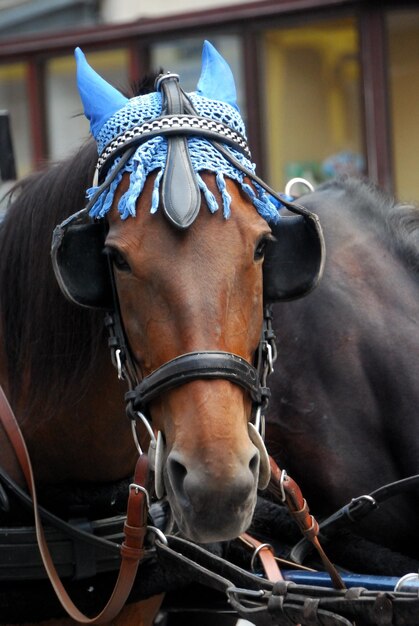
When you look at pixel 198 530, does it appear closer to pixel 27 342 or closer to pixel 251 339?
pixel 251 339

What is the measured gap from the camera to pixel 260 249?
1.97 m

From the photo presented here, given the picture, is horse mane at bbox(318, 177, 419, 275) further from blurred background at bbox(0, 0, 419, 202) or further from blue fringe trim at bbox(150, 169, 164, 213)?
blurred background at bbox(0, 0, 419, 202)

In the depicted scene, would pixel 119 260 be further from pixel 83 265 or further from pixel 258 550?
pixel 258 550

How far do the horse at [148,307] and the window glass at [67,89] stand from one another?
10.9ft

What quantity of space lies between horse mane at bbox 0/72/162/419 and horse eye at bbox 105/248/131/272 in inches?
8.8

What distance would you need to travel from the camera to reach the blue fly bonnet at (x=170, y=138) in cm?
192

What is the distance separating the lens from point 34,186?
7.72ft

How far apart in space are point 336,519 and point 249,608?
0.30 m

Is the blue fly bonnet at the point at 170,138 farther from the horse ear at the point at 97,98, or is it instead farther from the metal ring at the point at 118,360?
the metal ring at the point at 118,360

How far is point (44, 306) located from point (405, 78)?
130 inches

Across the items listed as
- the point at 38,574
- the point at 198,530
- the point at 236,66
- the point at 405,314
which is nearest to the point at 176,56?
the point at 236,66

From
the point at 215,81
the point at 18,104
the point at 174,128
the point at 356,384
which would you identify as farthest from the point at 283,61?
the point at 174,128

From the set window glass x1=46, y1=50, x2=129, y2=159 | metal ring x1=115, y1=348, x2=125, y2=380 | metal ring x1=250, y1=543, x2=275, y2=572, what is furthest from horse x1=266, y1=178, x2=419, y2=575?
window glass x1=46, y1=50, x2=129, y2=159

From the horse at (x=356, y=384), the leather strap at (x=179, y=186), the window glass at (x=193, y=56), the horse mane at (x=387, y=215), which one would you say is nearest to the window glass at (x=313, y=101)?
the window glass at (x=193, y=56)
